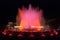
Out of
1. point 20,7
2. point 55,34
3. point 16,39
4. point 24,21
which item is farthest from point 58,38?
point 20,7

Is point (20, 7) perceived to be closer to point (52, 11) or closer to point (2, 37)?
point (52, 11)

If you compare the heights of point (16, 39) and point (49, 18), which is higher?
point (49, 18)

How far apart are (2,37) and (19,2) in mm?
12795

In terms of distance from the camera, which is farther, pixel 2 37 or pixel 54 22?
pixel 54 22

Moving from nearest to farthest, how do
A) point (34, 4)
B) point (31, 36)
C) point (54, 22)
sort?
point (31, 36) → point (54, 22) → point (34, 4)

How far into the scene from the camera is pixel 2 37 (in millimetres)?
14297

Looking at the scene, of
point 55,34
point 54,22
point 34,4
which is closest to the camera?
point 55,34

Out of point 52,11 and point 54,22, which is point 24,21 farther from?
point 52,11

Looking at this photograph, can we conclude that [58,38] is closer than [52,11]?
Yes

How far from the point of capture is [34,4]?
26.6 metres

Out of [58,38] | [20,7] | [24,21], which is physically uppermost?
[20,7]

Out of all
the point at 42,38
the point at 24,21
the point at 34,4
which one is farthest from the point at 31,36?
the point at 34,4

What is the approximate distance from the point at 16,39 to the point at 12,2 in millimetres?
13384

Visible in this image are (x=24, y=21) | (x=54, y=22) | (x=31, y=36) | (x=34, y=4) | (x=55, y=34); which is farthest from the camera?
(x=34, y=4)
